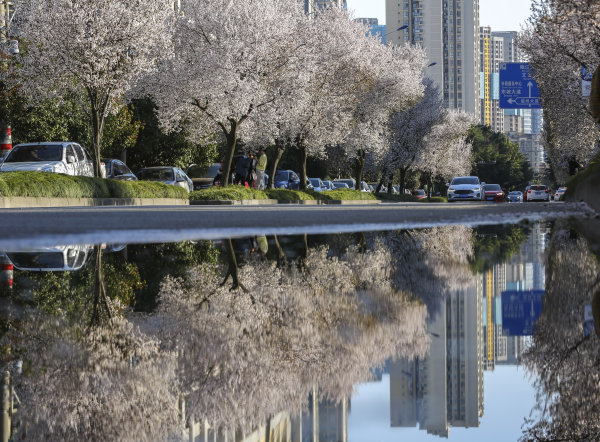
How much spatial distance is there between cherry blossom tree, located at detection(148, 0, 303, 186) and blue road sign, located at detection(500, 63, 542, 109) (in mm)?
17726

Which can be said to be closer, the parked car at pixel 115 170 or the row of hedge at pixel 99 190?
the row of hedge at pixel 99 190

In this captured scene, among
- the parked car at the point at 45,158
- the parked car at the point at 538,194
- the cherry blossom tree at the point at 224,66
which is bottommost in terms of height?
the parked car at the point at 538,194

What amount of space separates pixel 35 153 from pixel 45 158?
0.35 metres

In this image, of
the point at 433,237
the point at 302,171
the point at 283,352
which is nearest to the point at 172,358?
the point at 283,352

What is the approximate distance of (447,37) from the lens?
606 ft

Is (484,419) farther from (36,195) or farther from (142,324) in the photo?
(36,195)

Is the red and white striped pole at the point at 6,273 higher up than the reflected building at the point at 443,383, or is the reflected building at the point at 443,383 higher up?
the red and white striped pole at the point at 6,273

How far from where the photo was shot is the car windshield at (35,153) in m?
27.4

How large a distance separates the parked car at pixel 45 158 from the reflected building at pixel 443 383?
24967 mm

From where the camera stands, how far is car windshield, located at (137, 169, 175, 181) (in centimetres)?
3697

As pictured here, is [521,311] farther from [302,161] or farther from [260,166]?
[302,161]

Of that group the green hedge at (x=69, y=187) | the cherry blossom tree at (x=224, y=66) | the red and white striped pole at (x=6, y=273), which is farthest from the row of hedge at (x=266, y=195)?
the red and white striped pole at (x=6, y=273)

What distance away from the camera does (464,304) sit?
364cm

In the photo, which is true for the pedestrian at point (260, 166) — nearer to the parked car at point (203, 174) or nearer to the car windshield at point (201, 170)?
the parked car at point (203, 174)
